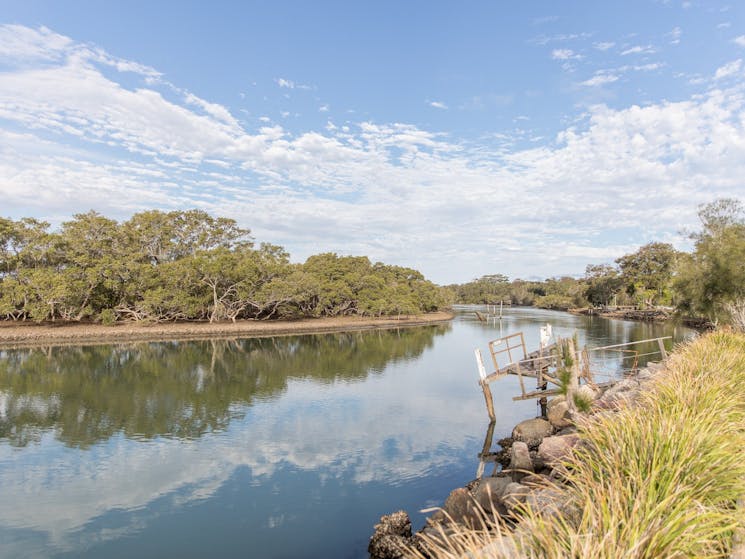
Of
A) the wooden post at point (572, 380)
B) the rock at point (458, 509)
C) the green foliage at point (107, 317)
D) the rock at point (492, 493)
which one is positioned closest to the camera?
the rock at point (492, 493)

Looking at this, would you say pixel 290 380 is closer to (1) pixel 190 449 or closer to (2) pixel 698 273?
(1) pixel 190 449

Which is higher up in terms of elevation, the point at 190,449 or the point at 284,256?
the point at 284,256

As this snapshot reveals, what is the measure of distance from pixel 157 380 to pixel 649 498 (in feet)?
84.7

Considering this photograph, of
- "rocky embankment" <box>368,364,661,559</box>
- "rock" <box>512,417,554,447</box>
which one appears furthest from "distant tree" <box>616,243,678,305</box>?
"rocky embankment" <box>368,364,661,559</box>

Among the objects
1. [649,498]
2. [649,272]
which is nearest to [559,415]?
[649,498]

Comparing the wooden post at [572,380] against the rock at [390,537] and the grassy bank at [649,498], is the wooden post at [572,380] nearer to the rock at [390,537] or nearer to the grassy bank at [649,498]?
the grassy bank at [649,498]

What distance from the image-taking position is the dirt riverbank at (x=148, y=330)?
129 feet

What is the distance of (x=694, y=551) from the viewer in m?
3.64

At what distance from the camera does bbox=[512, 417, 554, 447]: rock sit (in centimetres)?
1474

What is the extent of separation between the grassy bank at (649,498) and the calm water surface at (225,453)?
19.3 feet

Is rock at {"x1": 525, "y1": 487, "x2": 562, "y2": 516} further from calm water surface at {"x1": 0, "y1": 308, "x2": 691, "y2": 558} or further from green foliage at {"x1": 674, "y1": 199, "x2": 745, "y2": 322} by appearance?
green foliage at {"x1": 674, "y1": 199, "x2": 745, "y2": 322}

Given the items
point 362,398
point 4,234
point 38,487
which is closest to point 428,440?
point 362,398

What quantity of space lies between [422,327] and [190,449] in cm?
5016

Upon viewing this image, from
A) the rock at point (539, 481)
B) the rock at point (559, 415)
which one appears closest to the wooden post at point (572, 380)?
the rock at point (559, 415)
